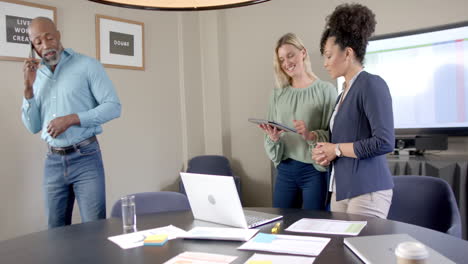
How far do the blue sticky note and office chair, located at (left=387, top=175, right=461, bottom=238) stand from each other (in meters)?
0.92

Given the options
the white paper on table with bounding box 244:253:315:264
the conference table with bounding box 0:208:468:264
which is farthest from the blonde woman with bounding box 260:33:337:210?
the white paper on table with bounding box 244:253:315:264

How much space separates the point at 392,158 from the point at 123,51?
7.85 ft

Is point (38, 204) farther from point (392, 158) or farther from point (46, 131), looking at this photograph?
point (392, 158)

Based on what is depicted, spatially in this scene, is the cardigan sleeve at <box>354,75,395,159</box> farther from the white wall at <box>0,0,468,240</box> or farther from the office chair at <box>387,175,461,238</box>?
the white wall at <box>0,0,468,240</box>

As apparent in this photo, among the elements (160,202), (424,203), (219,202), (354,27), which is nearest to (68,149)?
(160,202)

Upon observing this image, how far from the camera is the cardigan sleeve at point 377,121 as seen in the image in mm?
1553

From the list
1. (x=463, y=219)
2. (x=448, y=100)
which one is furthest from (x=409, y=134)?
(x=463, y=219)

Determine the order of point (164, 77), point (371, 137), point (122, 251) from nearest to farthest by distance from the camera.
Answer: point (122, 251)
point (371, 137)
point (164, 77)

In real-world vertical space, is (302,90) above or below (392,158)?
above

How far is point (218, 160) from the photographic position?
3.90 m

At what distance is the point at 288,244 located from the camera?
1.20 metres

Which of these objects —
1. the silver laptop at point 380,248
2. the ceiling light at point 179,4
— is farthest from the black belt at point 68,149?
the silver laptop at point 380,248

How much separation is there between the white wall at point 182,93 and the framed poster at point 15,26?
9 cm

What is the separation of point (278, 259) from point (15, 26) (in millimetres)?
2629
